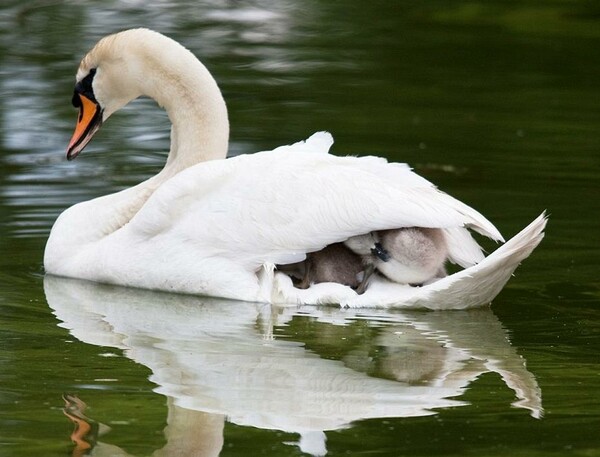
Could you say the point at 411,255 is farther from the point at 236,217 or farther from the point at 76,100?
the point at 76,100

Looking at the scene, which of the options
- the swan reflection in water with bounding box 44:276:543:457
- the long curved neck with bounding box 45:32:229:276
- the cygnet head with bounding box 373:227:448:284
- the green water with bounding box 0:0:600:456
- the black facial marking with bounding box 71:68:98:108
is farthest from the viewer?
the black facial marking with bounding box 71:68:98:108

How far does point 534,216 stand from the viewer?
9.48 m

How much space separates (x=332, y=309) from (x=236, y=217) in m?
0.66

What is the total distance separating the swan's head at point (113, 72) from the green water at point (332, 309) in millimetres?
749

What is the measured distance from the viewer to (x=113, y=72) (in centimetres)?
884

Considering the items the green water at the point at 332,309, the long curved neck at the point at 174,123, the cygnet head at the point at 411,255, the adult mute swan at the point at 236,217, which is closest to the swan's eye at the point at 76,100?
the adult mute swan at the point at 236,217

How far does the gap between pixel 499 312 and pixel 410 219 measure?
2.32ft

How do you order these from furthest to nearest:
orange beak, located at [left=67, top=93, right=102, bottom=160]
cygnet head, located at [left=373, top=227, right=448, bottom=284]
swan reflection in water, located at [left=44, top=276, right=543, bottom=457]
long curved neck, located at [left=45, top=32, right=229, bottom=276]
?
orange beak, located at [left=67, top=93, right=102, bottom=160] → long curved neck, located at [left=45, top=32, right=229, bottom=276] → cygnet head, located at [left=373, top=227, right=448, bottom=284] → swan reflection in water, located at [left=44, top=276, right=543, bottom=457]

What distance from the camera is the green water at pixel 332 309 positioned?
5652 mm

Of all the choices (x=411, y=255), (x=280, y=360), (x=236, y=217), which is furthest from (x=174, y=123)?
(x=280, y=360)

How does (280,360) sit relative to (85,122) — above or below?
below

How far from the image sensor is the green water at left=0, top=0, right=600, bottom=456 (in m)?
5.65

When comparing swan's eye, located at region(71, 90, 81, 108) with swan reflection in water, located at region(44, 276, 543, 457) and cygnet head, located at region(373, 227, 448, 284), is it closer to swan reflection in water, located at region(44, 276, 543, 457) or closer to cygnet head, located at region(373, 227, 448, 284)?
swan reflection in water, located at region(44, 276, 543, 457)

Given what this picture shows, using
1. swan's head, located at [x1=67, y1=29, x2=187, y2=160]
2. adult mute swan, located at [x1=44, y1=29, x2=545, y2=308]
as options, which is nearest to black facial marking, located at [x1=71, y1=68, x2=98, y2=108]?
swan's head, located at [x1=67, y1=29, x2=187, y2=160]
